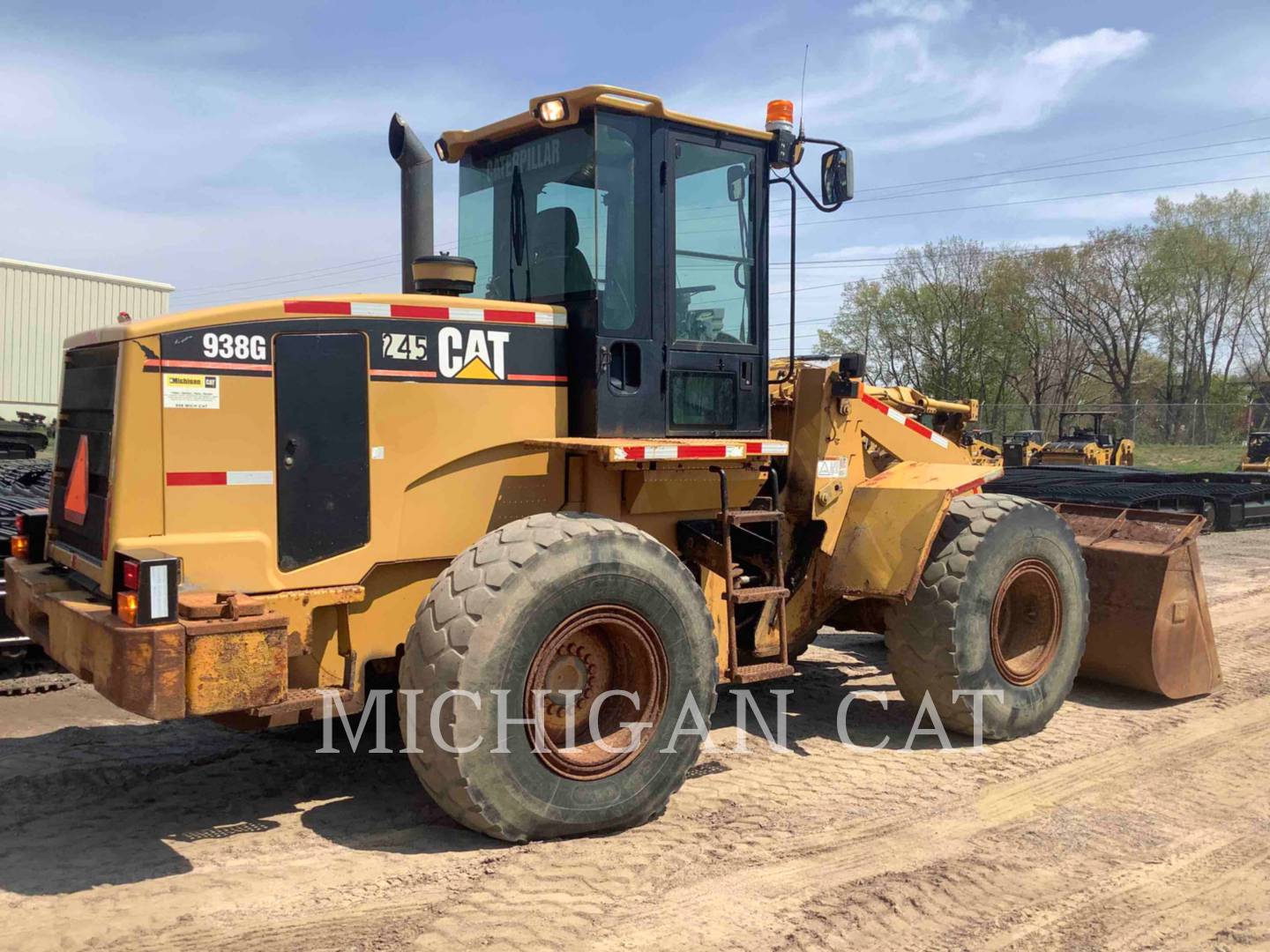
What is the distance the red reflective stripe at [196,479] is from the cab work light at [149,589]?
35 cm

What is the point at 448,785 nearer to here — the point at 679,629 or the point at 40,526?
the point at 679,629

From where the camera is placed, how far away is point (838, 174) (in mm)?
5578

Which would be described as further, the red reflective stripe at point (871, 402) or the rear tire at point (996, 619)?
the red reflective stripe at point (871, 402)

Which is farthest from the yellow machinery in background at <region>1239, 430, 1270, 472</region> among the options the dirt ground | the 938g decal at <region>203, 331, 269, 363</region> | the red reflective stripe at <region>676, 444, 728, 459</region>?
the 938g decal at <region>203, 331, 269, 363</region>

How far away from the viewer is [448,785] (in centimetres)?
409

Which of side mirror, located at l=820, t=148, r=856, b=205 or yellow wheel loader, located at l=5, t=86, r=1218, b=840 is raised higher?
side mirror, located at l=820, t=148, r=856, b=205

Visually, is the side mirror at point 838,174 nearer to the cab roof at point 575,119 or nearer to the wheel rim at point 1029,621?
the cab roof at point 575,119

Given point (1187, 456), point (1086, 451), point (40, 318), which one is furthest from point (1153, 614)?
point (1187, 456)

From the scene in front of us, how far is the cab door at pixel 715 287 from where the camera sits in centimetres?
526

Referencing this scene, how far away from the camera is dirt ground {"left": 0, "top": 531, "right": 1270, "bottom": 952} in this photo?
12.0 ft

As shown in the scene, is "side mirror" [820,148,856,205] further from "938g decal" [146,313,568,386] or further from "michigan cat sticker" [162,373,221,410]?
"michigan cat sticker" [162,373,221,410]

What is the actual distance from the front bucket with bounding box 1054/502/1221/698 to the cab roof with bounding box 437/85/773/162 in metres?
3.67
